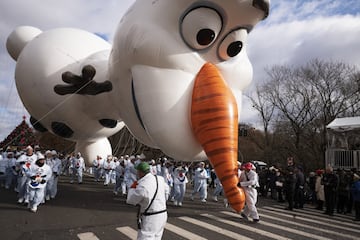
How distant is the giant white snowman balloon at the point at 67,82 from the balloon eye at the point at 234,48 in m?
3.26

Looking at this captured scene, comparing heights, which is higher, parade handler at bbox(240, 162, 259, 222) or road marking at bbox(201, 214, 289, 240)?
parade handler at bbox(240, 162, 259, 222)

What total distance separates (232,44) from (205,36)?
1.98ft

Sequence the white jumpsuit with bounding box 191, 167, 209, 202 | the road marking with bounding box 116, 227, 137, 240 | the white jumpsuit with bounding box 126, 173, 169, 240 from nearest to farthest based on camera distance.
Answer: the white jumpsuit with bounding box 126, 173, 169, 240
the road marking with bounding box 116, 227, 137, 240
the white jumpsuit with bounding box 191, 167, 209, 202

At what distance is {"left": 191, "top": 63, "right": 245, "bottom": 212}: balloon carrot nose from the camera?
4637 mm

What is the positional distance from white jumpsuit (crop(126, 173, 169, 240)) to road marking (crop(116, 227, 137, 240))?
207 cm

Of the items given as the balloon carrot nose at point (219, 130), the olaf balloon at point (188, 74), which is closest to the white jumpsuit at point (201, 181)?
the olaf balloon at point (188, 74)

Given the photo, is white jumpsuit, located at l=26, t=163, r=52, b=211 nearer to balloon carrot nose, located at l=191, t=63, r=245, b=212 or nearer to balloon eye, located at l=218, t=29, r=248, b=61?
balloon carrot nose, located at l=191, t=63, r=245, b=212

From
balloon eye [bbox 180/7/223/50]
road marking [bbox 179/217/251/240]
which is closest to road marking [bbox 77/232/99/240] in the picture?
road marking [bbox 179/217/251/240]

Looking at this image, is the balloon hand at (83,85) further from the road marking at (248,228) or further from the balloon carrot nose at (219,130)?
the road marking at (248,228)

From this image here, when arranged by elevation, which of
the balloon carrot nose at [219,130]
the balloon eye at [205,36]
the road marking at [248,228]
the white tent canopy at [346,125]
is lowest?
the road marking at [248,228]

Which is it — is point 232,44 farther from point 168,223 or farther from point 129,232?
point 168,223

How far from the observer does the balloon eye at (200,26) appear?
5.05 m

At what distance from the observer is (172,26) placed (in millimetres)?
5246

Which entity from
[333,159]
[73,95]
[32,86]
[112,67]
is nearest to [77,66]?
[73,95]
